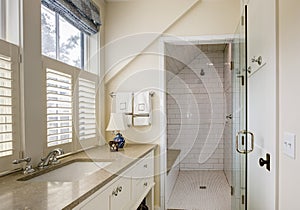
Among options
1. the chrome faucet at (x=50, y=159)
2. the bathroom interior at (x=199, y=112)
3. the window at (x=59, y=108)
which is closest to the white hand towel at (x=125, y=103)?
the window at (x=59, y=108)

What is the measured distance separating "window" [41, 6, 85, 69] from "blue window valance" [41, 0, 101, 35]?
56 millimetres

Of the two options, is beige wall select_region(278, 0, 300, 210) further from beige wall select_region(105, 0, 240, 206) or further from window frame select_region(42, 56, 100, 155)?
beige wall select_region(105, 0, 240, 206)

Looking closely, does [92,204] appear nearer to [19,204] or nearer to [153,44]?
[19,204]

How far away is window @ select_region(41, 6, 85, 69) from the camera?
2.45 metres

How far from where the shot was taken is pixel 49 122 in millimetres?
2352

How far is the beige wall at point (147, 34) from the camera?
347cm

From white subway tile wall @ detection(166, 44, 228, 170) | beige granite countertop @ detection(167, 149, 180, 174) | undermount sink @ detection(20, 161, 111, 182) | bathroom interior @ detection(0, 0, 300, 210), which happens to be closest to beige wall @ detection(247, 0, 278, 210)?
bathroom interior @ detection(0, 0, 300, 210)

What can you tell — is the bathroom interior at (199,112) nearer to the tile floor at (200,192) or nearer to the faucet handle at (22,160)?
the tile floor at (200,192)

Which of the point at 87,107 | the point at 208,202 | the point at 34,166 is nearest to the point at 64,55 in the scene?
the point at 87,107

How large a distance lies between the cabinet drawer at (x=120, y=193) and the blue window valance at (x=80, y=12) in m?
1.50

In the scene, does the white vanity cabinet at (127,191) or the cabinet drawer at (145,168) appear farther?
the cabinet drawer at (145,168)

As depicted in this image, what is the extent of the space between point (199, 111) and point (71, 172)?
13.8ft

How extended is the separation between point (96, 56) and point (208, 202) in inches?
94.1

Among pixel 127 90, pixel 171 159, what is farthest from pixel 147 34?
pixel 171 159
